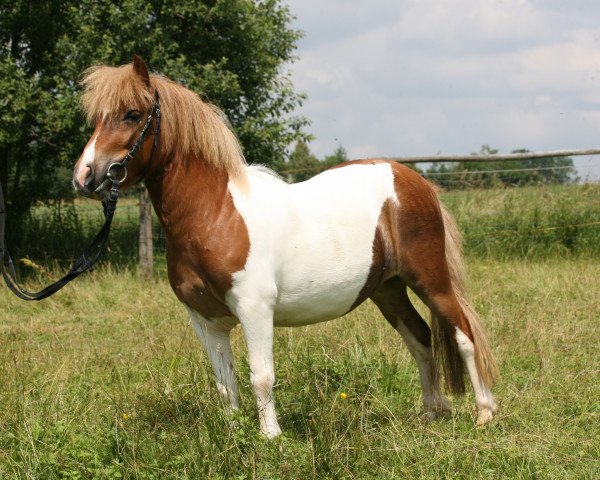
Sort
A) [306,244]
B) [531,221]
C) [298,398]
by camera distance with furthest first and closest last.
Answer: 1. [531,221]
2. [298,398]
3. [306,244]

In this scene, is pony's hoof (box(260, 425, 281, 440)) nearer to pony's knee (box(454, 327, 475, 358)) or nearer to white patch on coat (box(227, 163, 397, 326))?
white patch on coat (box(227, 163, 397, 326))

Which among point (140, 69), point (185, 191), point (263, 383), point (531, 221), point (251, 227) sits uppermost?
point (140, 69)

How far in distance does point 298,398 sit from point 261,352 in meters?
0.99

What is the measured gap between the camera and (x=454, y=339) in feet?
14.4

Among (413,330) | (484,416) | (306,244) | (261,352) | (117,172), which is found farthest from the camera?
(413,330)

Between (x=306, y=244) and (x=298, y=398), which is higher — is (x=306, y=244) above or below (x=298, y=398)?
above

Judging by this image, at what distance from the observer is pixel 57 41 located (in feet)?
31.9

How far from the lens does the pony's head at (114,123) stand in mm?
3387

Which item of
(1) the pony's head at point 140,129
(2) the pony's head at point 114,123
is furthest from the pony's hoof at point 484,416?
(2) the pony's head at point 114,123

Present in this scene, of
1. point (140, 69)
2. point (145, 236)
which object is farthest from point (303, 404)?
point (145, 236)

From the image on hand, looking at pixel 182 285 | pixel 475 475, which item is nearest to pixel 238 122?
pixel 182 285

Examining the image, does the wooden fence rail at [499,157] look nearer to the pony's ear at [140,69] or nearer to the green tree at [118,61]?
the green tree at [118,61]

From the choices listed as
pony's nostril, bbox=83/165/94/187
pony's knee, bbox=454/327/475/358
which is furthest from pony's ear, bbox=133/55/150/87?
pony's knee, bbox=454/327/475/358

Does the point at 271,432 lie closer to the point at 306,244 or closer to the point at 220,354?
the point at 220,354
